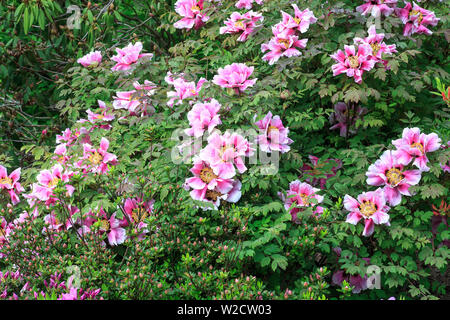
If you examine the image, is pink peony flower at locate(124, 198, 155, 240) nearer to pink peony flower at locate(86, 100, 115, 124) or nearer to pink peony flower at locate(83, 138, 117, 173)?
pink peony flower at locate(83, 138, 117, 173)

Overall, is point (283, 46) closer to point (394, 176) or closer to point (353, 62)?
point (353, 62)

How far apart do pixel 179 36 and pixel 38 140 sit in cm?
139

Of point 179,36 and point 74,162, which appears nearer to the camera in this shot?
point 74,162

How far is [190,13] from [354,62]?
3.78 feet

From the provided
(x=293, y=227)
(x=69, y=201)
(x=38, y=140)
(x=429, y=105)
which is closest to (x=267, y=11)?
(x=429, y=105)

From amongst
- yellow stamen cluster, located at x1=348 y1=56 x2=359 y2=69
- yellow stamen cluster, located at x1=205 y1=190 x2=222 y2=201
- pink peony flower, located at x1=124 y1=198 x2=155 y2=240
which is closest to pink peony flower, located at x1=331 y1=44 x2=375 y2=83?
yellow stamen cluster, located at x1=348 y1=56 x2=359 y2=69

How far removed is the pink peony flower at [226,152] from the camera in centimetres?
254

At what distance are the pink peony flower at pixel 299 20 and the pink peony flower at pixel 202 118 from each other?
614mm

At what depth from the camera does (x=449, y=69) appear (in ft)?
11.3

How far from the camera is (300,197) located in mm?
2779

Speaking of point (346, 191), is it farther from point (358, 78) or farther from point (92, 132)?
point (92, 132)

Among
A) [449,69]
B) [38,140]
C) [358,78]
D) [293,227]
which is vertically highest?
[358,78]

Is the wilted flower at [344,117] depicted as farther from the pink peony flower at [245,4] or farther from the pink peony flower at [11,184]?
the pink peony flower at [11,184]

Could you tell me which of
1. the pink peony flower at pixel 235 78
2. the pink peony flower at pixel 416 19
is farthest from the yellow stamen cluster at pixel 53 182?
the pink peony flower at pixel 416 19
